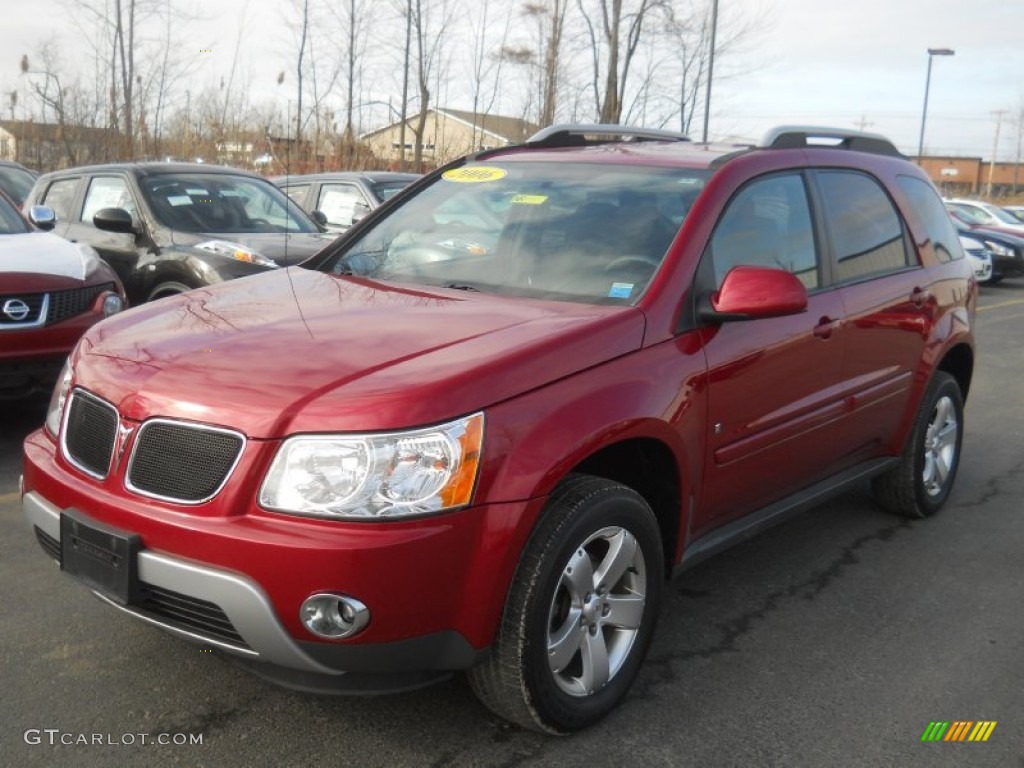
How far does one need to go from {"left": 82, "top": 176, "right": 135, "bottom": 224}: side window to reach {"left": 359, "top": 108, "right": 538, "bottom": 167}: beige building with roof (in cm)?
1114

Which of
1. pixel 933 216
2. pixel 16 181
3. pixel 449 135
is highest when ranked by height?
pixel 449 135

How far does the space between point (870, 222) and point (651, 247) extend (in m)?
1.51

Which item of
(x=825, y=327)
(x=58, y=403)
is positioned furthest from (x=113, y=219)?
(x=825, y=327)

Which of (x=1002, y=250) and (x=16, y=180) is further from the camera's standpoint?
(x=1002, y=250)

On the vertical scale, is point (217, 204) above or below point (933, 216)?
below

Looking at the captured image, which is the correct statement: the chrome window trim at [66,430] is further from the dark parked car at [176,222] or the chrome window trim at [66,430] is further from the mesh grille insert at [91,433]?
the dark parked car at [176,222]

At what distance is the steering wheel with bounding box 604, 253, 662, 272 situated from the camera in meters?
3.44

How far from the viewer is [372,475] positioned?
2.53 meters

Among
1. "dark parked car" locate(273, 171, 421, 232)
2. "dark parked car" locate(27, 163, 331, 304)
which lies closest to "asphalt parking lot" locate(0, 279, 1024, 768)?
"dark parked car" locate(27, 163, 331, 304)

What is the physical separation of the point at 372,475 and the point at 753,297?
1.46m

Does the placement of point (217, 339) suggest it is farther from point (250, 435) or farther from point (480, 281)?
point (480, 281)

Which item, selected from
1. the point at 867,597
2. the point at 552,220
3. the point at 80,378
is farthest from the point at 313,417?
the point at 867,597

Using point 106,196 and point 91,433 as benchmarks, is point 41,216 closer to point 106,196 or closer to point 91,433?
point 106,196

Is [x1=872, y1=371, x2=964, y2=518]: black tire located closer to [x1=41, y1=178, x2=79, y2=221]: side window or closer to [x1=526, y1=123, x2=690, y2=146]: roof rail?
[x1=526, y1=123, x2=690, y2=146]: roof rail
